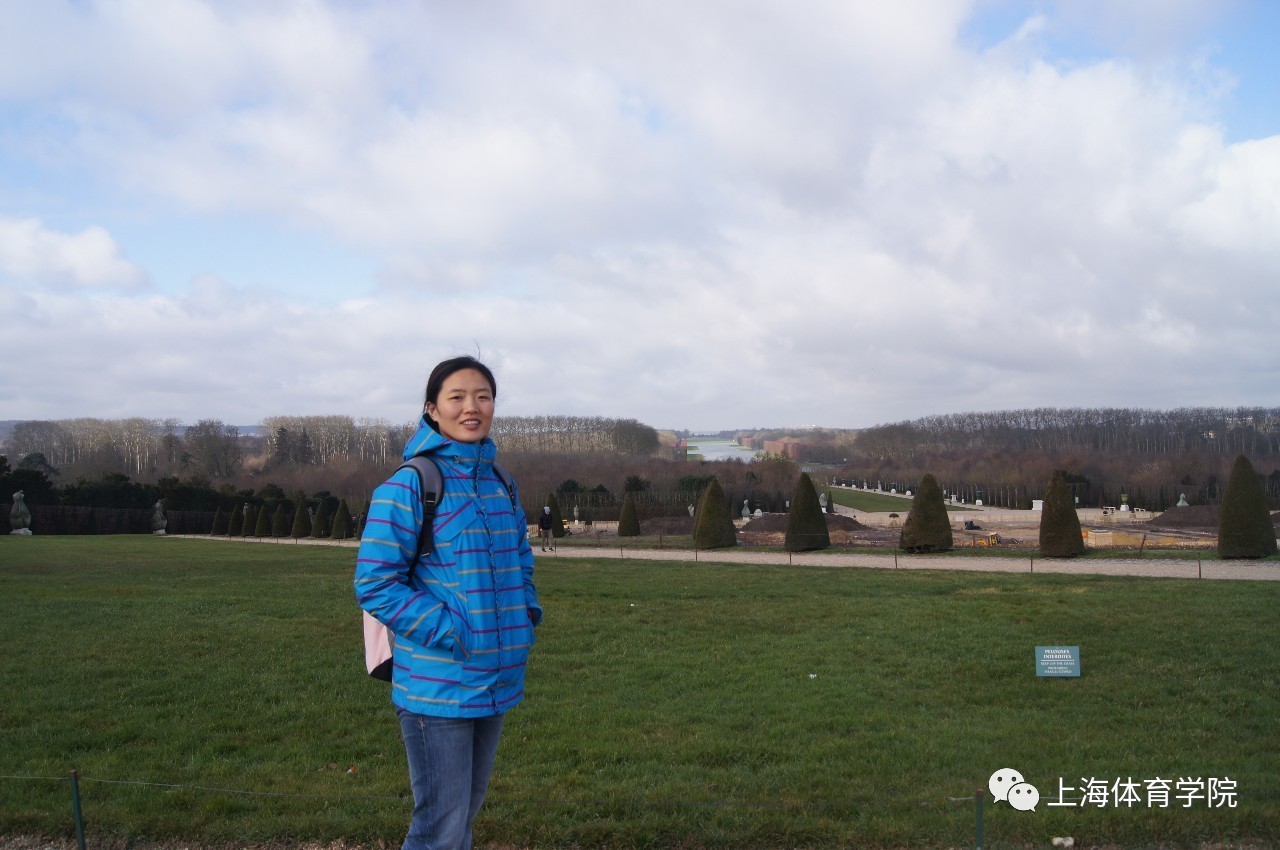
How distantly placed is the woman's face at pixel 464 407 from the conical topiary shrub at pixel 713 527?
2604cm

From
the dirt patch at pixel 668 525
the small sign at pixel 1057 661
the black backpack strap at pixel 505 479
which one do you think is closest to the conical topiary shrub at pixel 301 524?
the dirt patch at pixel 668 525

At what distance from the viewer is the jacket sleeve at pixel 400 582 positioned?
3.06m

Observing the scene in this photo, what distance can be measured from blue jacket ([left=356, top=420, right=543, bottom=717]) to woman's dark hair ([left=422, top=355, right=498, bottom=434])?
16 centimetres

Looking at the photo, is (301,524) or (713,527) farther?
(301,524)

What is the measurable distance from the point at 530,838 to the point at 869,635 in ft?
21.9

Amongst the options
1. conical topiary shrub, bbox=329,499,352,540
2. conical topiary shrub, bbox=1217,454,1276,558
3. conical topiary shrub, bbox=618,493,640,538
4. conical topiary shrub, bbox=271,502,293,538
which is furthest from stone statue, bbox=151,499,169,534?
conical topiary shrub, bbox=1217,454,1276,558

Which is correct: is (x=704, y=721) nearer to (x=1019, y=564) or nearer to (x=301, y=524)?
(x=1019, y=564)

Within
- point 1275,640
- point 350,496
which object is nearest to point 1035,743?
point 1275,640

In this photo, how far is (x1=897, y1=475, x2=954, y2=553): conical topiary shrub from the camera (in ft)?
80.4

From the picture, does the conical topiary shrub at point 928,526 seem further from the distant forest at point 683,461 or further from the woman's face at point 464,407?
the woman's face at point 464,407

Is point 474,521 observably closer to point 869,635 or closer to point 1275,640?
point 869,635

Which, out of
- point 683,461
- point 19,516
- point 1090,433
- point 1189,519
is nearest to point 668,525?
point 1189,519

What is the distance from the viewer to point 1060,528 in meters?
22.2

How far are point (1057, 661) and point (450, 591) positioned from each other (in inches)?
278
